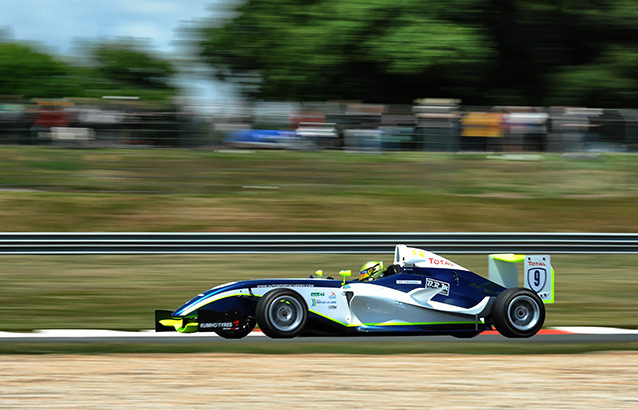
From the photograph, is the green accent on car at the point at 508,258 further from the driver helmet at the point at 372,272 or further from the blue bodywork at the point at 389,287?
the driver helmet at the point at 372,272

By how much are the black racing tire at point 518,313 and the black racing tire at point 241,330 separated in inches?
77.4

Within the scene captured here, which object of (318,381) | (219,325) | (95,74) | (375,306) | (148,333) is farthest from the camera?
(95,74)

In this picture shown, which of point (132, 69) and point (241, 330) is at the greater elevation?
point (132, 69)

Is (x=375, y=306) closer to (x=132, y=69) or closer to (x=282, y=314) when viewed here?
(x=282, y=314)

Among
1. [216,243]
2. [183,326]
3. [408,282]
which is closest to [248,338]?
[183,326]

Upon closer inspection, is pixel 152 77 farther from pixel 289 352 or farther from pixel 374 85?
pixel 289 352

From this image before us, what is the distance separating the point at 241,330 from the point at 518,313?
2.27m

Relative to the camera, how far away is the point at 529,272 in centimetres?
750

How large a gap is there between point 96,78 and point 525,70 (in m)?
23.5

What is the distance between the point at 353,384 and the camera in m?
5.84

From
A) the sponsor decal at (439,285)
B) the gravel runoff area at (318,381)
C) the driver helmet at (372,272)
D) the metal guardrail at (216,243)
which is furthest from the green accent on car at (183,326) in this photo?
the metal guardrail at (216,243)

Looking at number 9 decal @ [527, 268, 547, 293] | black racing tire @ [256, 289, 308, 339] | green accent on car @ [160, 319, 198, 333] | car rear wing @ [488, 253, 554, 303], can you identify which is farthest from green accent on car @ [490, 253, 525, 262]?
green accent on car @ [160, 319, 198, 333]

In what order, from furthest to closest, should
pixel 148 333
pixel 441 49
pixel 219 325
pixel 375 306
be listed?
pixel 441 49 → pixel 148 333 → pixel 375 306 → pixel 219 325

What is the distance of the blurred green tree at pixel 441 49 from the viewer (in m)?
21.8
